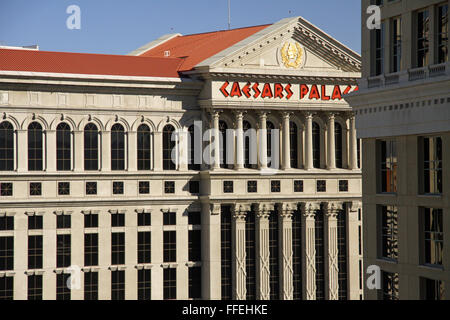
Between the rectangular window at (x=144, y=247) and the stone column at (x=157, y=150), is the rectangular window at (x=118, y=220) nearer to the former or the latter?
the rectangular window at (x=144, y=247)

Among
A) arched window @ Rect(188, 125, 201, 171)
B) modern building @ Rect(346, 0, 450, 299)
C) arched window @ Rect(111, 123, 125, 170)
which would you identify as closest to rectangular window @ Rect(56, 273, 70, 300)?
arched window @ Rect(111, 123, 125, 170)

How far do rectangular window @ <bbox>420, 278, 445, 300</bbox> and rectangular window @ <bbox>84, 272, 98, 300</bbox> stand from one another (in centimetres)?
4303

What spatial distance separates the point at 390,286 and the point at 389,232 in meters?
2.58

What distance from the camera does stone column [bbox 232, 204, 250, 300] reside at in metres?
85.5

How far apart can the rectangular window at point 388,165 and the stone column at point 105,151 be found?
39.4m

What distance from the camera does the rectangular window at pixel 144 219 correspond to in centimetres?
8294

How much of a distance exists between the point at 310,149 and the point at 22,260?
28248mm

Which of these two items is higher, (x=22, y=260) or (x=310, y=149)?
(x=310, y=149)

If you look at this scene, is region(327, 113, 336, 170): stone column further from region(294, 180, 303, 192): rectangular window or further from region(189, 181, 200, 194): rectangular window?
region(189, 181, 200, 194): rectangular window

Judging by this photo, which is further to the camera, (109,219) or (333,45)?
(333,45)
